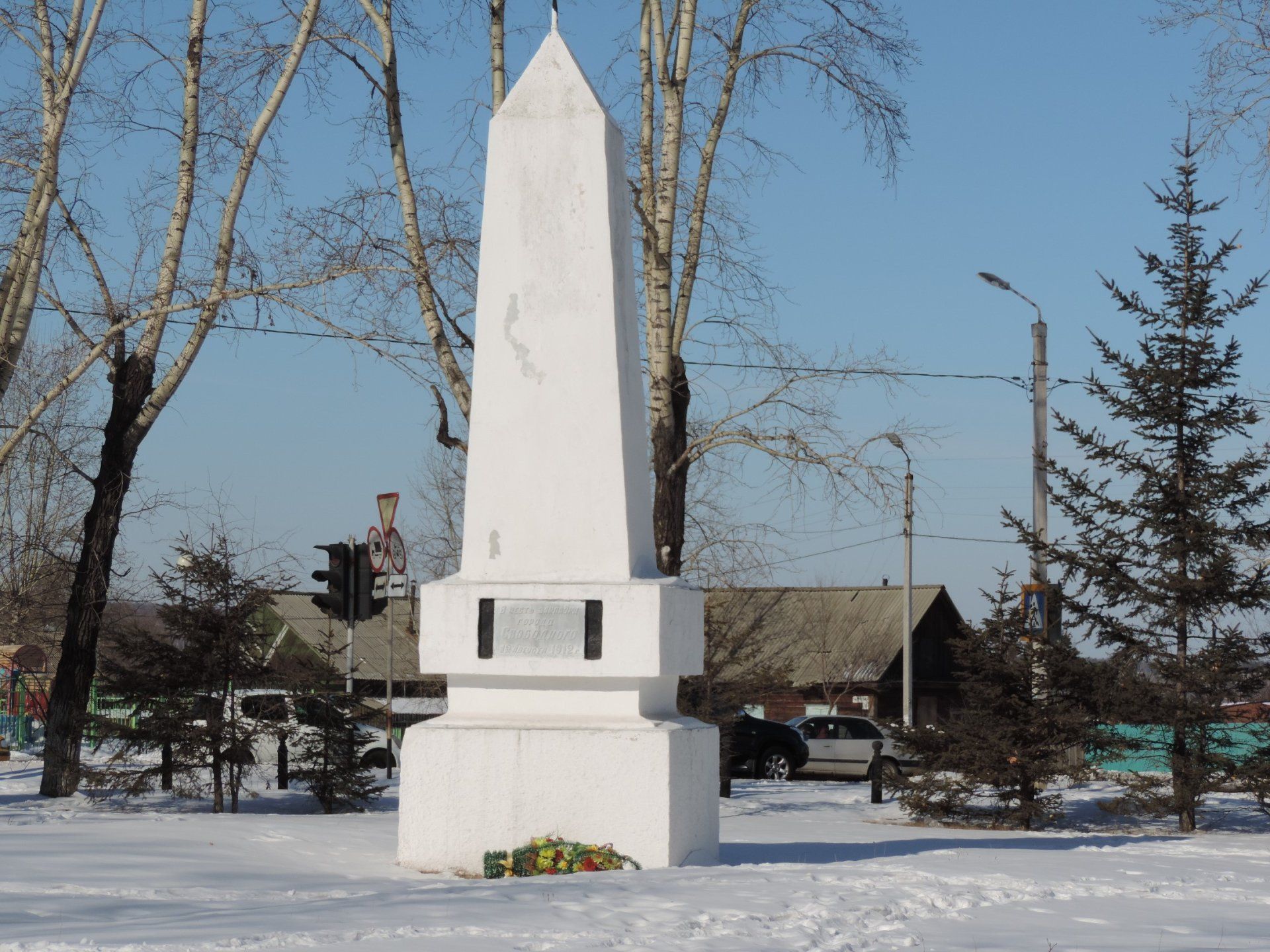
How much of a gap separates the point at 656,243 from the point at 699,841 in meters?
8.16

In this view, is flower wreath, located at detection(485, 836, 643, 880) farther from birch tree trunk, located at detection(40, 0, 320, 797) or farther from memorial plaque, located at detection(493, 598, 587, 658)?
birch tree trunk, located at detection(40, 0, 320, 797)

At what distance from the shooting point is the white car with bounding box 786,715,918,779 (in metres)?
29.3

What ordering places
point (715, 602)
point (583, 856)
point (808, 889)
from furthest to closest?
1. point (715, 602)
2. point (583, 856)
3. point (808, 889)

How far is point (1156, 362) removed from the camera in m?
14.7

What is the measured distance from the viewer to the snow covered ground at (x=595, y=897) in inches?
211

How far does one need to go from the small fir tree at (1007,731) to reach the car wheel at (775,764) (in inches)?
515

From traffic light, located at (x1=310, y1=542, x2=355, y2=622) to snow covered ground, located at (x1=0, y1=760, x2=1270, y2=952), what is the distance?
194 inches

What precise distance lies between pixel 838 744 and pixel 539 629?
22.2m

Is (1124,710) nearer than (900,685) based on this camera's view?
Yes

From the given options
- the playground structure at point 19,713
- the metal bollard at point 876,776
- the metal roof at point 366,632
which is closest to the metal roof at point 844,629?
the metal roof at point 366,632

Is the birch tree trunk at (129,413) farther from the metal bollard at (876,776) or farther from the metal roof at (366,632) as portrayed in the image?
the metal roof at (366,632)

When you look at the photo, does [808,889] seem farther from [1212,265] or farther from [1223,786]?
[1212,265]

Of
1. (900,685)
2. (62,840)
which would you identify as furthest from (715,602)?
(900,685)

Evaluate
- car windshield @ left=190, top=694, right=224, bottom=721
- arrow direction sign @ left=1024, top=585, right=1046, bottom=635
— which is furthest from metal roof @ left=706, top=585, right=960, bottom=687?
car windshield @ left=190, top=694, right=224, bottom=721
